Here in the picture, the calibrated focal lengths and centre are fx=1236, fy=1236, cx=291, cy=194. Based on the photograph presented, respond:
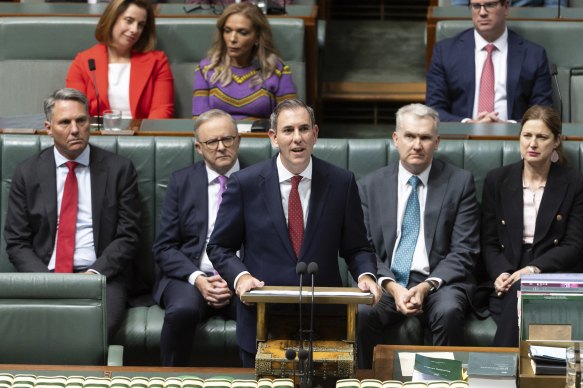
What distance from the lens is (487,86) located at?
4.42 m

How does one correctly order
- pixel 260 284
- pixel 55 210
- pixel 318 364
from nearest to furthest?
pixel 318 364 → pixel 260 284 → pixel 55 210

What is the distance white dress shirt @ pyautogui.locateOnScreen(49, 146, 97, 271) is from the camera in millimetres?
3635

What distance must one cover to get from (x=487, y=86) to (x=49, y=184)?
65.0 inches

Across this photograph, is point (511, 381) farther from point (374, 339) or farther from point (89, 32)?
point (89, 32)

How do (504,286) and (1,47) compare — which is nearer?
(504,286)

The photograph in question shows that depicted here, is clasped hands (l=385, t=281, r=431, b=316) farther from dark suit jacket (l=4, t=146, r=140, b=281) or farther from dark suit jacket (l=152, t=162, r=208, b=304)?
dark suit jacket (l=4, t=146, r=140, b=281)

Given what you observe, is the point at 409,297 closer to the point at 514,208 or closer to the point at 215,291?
the point at 514,208

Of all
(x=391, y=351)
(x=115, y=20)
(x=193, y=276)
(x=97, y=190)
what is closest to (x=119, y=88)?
(x=115, y=20)

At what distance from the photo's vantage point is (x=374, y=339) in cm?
349

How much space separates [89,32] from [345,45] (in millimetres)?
1705

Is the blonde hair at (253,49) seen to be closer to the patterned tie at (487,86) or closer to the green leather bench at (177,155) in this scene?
the green leather bench at (177,155)

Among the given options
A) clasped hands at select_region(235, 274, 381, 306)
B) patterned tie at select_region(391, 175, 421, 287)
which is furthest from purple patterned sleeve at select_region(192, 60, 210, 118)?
clasped hands at select_region(235, 274, 381, 306)

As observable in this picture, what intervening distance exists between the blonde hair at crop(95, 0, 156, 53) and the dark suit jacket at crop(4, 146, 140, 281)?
33.4 inches

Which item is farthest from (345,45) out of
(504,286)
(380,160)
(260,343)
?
(260,343)
